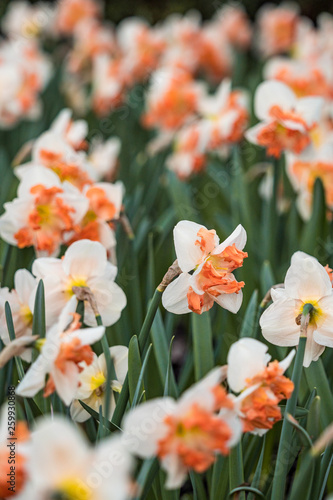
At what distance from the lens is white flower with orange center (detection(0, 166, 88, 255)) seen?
1218 mm

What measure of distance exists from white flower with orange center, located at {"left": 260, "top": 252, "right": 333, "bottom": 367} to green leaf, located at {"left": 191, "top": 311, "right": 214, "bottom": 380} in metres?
0.26

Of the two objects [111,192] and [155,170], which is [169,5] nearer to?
[155,170]

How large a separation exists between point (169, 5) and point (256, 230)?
436cm

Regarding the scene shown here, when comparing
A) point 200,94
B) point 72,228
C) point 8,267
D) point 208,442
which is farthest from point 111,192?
point 200,94

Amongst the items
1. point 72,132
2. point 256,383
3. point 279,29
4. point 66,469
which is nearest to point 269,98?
point 72,132

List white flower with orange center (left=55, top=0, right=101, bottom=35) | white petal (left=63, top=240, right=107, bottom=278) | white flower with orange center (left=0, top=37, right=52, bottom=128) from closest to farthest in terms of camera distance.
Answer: white petal (left=63, top=240, right=107, bottom=278) → white flower with orange center (left=0, top=37, right=52, bottom=128) → white flower with orange center (left=55, top=0, right=101, bottom=35)

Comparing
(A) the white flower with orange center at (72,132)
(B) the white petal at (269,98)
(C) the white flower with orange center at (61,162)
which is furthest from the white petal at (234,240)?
(A) the white flower with orange center at (72,132)

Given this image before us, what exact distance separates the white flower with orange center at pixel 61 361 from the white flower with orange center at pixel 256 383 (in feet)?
0.58

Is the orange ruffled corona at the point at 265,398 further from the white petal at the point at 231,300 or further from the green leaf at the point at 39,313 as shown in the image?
the green leaf at the point at 39,313

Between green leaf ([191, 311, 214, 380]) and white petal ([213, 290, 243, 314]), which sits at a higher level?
white petal ([213, 290, 243, 314])

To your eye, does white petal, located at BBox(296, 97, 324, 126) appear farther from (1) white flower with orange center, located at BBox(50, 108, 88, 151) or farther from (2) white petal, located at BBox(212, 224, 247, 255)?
(2) white petal, located at BBox(212, 224, 247, 255)

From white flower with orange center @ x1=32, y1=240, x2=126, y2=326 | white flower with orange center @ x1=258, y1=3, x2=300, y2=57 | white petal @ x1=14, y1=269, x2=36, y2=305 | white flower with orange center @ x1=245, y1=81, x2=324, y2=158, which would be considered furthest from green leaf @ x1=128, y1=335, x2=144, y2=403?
white flower with orange center @ x1=258, y1=3, x2=300, y2=57

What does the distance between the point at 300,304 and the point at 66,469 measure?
47 cm

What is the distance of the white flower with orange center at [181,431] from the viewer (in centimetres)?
64
